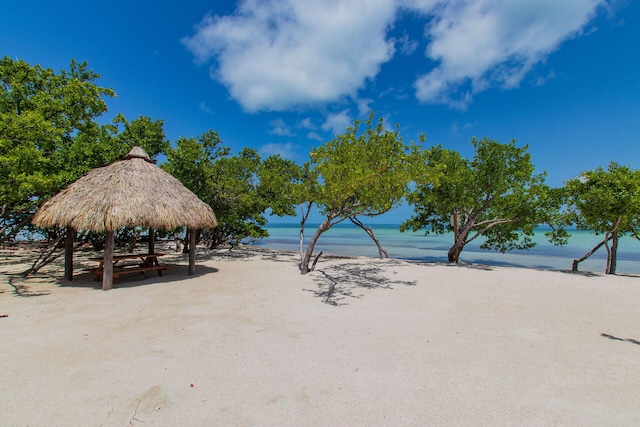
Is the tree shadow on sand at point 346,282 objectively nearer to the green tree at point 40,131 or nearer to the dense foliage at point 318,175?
the dense foliage at point 318,175

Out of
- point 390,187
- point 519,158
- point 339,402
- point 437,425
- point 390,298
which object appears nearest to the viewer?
point 437,425

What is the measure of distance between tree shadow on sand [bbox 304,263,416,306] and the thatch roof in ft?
14.4

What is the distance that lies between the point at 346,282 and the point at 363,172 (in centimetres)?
341

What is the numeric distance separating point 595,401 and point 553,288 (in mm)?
6507

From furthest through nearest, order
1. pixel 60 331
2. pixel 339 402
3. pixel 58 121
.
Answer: pixel 58 121
pixel 60 331
pixel 339 402

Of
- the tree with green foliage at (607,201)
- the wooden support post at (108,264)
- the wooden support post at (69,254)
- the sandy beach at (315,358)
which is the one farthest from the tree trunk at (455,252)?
the wooden support post at (69,254)

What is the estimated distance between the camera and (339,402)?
2.88 meters

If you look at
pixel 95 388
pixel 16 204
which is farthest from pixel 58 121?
pixel 95 388

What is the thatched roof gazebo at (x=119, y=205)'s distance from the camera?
7152 millimetres

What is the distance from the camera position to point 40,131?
6.80 meters

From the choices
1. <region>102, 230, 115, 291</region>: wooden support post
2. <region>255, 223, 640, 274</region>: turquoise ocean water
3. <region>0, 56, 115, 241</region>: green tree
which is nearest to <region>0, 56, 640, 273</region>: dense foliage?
<region>0, 56, 115, 241</region>: green tree

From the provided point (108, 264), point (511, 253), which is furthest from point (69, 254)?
point (511, 253)

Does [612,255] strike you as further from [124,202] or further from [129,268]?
[129,268]

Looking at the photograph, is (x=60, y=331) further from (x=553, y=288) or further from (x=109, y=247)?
(x=553, y=288)
